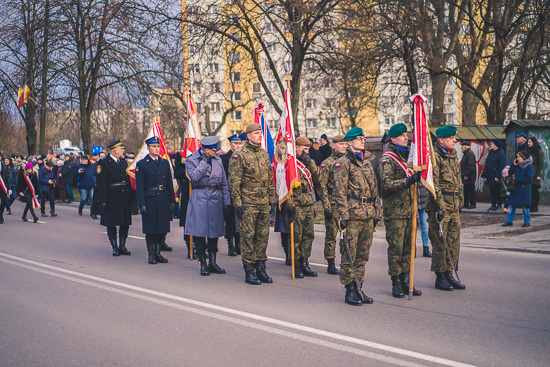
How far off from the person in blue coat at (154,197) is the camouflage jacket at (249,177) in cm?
226

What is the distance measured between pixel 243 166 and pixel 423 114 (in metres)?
2.43

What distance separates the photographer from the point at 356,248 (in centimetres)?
731

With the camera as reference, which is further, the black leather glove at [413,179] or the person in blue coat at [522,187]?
the person in blue coat at [522,187]

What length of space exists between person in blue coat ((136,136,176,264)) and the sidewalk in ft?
15.5

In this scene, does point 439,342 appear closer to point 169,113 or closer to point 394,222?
point 394,222

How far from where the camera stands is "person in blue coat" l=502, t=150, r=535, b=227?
13.6 m

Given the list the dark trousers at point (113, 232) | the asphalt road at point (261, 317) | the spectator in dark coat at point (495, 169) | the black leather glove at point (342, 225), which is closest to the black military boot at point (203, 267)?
the asphalt road at point (261, 317)

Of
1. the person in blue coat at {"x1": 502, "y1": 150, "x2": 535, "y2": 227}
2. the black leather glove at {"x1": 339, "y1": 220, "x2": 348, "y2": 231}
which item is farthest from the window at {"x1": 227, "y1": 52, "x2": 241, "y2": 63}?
the black leather glove at {"x1": 339, "y1": 220, "x2": 348, "y2": 231}

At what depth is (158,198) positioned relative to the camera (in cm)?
1044

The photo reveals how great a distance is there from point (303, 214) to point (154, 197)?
8.74 feet

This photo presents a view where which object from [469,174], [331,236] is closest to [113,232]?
[331,236]

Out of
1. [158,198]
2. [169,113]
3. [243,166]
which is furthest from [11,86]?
[243,166]

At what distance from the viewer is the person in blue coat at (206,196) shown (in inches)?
361

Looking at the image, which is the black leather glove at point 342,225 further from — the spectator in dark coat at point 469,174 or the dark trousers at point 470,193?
the dark trousers at point 470,193
